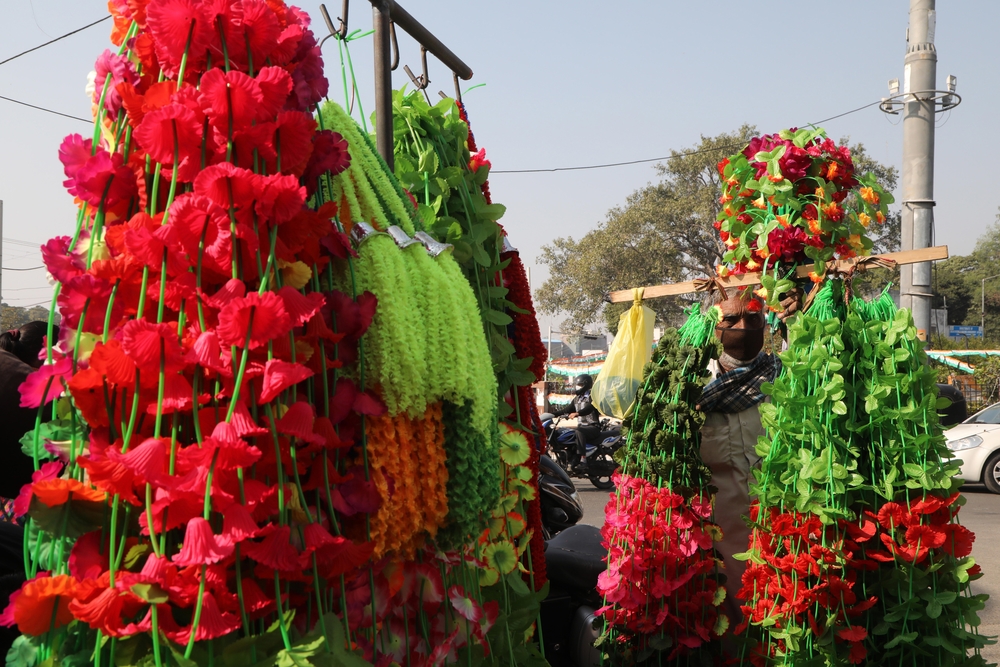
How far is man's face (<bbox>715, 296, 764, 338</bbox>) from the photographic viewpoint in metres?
3.13

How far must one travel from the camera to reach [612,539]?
111 inches

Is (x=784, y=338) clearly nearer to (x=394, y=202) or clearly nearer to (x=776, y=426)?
(x=776, y=426)

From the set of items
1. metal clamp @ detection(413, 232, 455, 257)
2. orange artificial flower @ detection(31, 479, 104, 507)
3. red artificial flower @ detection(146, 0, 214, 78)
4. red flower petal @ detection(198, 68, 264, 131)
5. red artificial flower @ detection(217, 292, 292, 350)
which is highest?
red artificial flower @ detection(146, 0, 214, 78)

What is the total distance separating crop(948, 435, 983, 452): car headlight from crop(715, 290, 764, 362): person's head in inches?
310

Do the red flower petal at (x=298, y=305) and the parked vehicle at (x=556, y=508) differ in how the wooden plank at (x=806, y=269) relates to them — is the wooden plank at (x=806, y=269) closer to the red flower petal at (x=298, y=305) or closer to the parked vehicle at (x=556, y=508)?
the parked vehicle at (x=556, y=508)

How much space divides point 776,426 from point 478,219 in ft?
4.76

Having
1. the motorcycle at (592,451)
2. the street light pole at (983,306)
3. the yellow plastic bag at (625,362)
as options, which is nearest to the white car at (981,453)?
the motorcycle at (592,451)

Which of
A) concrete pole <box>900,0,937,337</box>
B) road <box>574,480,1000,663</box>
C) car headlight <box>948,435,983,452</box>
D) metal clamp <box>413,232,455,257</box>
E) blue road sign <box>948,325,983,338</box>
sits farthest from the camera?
blue road sign <box>948,325,983,338</box>

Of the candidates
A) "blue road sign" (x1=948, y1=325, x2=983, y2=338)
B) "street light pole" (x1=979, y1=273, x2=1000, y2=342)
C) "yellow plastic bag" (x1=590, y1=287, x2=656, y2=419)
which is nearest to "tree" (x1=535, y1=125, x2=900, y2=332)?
"blue road sign" (x1=948, y1=325, x2=983, y2=338)

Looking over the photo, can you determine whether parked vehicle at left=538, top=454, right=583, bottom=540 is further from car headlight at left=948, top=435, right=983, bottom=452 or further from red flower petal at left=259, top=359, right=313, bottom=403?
car headlight at left=948, top=435, right=983, bottom=452

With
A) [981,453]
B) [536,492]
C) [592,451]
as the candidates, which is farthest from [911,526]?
[981,453]

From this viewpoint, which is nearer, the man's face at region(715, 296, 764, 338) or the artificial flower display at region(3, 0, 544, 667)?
the artificial flower display at region(3, 0, 544, 667)

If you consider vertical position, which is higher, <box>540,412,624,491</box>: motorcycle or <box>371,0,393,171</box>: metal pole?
<box>371,0,393,171</box>: metal pole

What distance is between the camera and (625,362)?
4.25m
